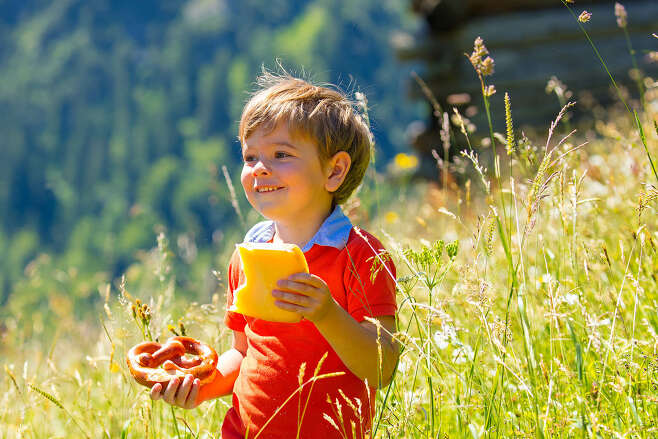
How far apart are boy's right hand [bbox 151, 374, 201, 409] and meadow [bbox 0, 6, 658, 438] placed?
0.06 metres

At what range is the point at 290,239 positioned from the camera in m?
1.77

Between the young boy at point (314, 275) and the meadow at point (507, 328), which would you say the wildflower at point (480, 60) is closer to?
the meadow at point (507, 328)

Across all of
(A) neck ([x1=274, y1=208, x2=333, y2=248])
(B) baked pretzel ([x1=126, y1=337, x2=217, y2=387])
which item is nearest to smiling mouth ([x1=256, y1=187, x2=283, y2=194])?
(A) neck ([x1=274, y1=208, x2=333, y2=248])

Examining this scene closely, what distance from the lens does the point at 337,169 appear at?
176 cm

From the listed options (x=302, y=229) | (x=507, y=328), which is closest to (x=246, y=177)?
(x=302, y=229)

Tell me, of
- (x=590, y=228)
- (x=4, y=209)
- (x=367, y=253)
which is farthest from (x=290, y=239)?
(x=4, y=209)

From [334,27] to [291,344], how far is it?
476ft

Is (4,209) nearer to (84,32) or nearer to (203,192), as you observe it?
(203,192)

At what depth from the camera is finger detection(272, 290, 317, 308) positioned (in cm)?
140

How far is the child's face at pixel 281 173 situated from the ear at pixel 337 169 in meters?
0.02

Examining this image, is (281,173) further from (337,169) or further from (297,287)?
(297,287)

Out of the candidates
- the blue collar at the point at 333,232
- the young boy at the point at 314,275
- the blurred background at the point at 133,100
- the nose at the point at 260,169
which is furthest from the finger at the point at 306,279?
the blurred background at the point at 133,100

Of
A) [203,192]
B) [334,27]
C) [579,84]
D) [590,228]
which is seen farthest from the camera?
[334,27]

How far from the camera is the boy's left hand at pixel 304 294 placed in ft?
4.59
